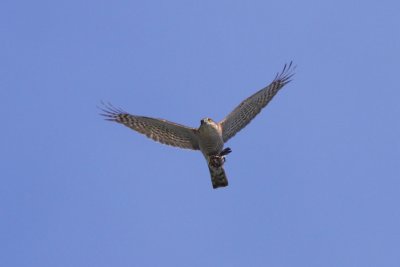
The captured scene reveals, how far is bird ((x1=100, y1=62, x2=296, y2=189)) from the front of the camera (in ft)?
48.4

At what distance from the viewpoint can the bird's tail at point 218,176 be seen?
14758mm

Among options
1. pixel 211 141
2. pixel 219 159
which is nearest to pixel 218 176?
pixel 219 159

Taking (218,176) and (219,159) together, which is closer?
(219,159)

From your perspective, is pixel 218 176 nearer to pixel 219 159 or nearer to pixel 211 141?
pixel 219 159

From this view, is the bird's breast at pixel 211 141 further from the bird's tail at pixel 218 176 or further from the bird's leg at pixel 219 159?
the bird's tail at pixel 218 176

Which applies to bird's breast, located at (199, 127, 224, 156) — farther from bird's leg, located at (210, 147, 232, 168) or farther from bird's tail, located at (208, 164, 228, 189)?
bird's tail, located at (208, 164, 228, 189)

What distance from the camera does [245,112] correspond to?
51.0 ft

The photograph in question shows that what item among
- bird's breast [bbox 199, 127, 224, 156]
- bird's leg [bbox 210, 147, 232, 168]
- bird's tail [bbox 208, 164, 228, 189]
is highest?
bird's breast [bbox 199, 127, 224, 156]

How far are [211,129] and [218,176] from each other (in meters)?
1.11

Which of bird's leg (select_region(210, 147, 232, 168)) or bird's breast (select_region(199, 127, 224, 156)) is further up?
bird's breast (select_region(199, 127, 224, 156))

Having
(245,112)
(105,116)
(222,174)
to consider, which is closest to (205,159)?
(222,174)

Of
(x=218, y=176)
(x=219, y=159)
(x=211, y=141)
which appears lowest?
(x=218, y=176)

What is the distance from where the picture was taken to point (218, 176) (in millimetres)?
14836

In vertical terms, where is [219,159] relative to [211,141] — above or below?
below
